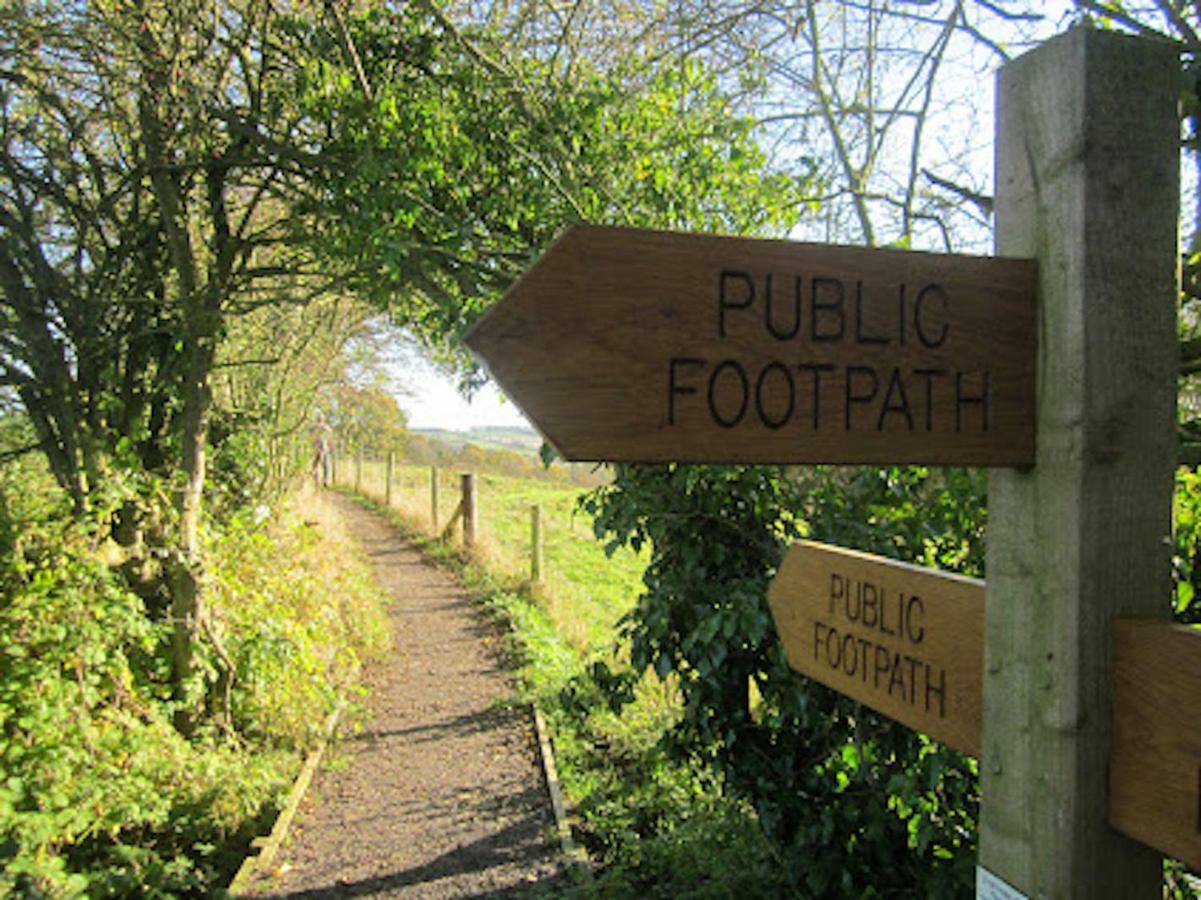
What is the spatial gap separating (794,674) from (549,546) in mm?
12285

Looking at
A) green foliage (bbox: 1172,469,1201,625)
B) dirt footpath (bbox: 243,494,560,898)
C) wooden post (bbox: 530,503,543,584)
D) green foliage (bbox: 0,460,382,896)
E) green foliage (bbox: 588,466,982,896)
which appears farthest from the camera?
wooden post (bbox: 530,503,543,584)

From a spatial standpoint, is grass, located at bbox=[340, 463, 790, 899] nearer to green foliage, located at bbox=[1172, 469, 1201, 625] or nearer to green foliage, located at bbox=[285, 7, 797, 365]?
green foliage, located at bbox=[285, 7, 797, 365]

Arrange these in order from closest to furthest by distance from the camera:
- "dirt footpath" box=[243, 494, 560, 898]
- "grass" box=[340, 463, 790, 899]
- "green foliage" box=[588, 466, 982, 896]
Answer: "green foliage" box=[588, 466, 982, 896], "grass" box=[340, 463, 790, 899], "dirt footpath" box=[243, 494, 560, 898]

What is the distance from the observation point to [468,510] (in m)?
14.3

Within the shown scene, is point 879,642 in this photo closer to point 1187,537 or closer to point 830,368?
point 830,368

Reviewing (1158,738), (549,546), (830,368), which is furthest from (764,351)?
(549,546)

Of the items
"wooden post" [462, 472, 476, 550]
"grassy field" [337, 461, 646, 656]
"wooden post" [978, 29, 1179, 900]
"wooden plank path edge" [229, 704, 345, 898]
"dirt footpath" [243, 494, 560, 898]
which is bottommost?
"dirt footpath" [243, 494, 560, 898]

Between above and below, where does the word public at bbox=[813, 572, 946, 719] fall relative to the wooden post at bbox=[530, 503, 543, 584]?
above

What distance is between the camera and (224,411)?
8398 millimetres

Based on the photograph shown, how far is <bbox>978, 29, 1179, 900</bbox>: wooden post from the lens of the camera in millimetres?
1123

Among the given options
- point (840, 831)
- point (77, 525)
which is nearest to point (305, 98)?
point (77, 525)

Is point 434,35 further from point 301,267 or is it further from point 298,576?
point 298,576

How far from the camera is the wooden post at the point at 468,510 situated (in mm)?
13838

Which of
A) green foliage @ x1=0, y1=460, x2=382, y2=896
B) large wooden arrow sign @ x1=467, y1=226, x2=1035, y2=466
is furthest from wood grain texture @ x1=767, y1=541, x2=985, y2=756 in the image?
green foliage @ x1=0, y1=460, x2=382, y2=896
